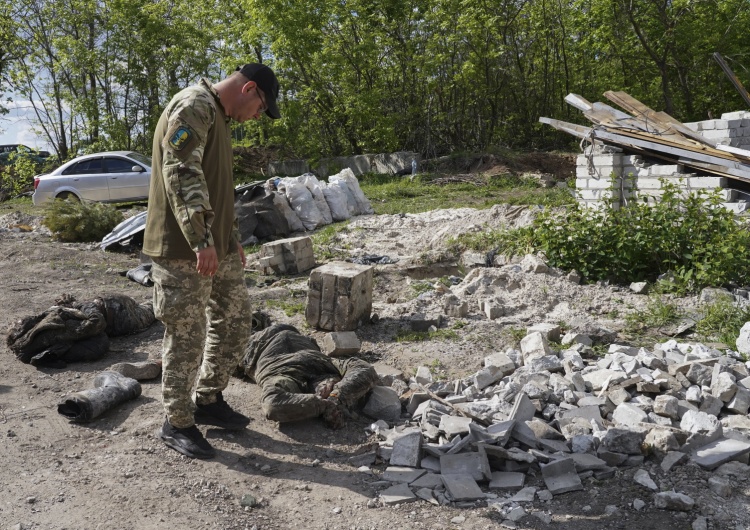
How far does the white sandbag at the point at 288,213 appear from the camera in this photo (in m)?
10.9

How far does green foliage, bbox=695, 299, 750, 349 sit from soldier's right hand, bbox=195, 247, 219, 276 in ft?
12.8

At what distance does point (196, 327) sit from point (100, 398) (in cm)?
106

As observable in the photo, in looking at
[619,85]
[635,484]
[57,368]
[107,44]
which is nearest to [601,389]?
[635,484]

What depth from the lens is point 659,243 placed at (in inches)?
253

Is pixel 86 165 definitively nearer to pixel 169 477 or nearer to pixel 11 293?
pixel 11 293

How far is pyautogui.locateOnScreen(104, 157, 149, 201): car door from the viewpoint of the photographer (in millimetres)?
14750

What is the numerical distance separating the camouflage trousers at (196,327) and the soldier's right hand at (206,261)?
19 centimetres

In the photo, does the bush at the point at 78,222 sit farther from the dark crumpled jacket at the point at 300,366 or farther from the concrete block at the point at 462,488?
the concrete block at the point at 462,488

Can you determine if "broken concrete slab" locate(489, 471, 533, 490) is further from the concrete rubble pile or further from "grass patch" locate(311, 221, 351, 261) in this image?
"grass patch" locate(311, 221, 351, 261)

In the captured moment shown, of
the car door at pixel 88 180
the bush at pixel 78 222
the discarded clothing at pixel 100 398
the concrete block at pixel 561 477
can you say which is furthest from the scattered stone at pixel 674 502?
the car door at pixel 88 180

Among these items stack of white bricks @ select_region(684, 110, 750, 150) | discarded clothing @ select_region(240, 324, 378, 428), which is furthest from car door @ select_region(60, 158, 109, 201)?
stack of white bricks @ select_region(684, 110, 750, 150)

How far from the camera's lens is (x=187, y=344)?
11.2 ft

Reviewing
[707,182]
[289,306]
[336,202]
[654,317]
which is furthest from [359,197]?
[654,317]

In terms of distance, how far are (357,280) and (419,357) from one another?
95 cm
